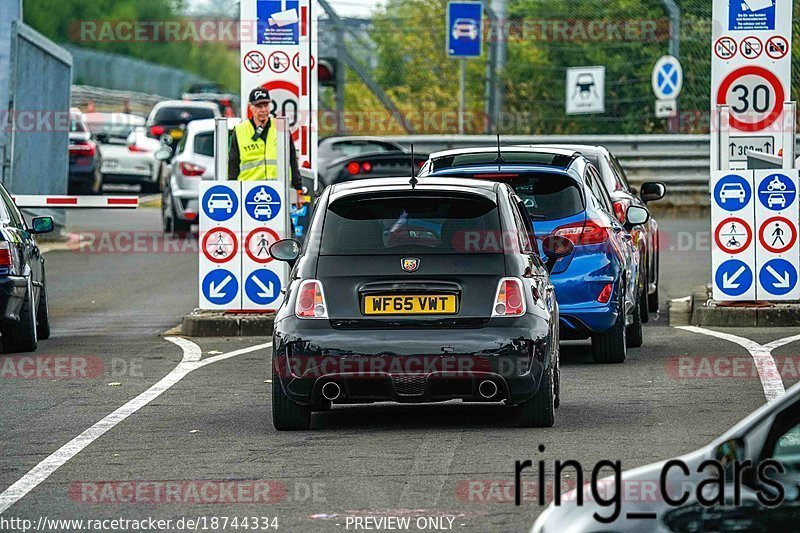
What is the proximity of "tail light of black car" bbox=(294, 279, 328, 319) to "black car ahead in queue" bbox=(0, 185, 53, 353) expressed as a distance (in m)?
5.27

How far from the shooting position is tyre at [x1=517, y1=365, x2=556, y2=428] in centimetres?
1030

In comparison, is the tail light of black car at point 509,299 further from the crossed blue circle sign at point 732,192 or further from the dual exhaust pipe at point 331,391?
the crossed blue circle sign at point 732,192

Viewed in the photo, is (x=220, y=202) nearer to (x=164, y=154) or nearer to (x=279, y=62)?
(x=279, y=62)

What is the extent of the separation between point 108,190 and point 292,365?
110ft

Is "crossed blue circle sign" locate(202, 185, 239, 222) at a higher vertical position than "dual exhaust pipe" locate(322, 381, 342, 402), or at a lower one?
higher

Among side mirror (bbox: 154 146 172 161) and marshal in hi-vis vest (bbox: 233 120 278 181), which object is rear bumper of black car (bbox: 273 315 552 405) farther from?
side mirror (bbox: 154 146 172 161)

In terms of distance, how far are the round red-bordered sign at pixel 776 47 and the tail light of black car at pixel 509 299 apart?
833cm

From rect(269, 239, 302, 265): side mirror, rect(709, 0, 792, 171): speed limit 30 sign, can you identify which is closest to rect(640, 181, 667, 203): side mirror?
rect(709, 0, 792, 171): speed limit 30 sign

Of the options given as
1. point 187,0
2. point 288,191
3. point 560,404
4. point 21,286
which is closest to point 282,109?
point 288,191

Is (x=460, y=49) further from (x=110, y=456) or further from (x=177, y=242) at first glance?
(x=110, y=456)

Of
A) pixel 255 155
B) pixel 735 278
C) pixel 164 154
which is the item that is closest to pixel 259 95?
pixel 255 155

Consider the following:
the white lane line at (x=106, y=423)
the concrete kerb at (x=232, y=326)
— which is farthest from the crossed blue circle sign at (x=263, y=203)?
the white lane line at (x=106, y=423)

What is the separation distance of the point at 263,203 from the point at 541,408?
6.72m

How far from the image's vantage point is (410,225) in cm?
1039
